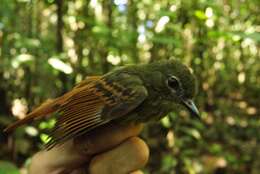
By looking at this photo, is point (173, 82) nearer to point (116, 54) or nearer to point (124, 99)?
point (124, 99)

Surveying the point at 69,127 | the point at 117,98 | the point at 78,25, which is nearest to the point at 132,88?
the point at 117,98

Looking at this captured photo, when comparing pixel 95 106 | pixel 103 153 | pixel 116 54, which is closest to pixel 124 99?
pixel 95 106

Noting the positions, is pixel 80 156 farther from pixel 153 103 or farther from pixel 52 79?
pixel 52 79

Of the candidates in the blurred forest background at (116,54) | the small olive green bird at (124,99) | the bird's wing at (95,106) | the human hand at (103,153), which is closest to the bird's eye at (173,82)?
the small olive green bird at (124,99)

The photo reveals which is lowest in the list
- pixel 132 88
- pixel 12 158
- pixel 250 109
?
pixel 250 109

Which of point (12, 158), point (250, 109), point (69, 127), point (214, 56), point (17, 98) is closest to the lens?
point (69, 127)

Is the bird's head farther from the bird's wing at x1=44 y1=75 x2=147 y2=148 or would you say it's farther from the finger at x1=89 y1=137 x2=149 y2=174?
the finger at x1=89 y1=137 x2=149 y2=174

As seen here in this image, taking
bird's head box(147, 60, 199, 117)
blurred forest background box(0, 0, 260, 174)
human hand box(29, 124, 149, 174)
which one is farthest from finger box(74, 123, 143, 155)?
blurred forest background box(0, 0, 260, 174)

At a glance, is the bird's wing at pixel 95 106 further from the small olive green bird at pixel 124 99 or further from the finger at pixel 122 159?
the finger at pixel 122 159
